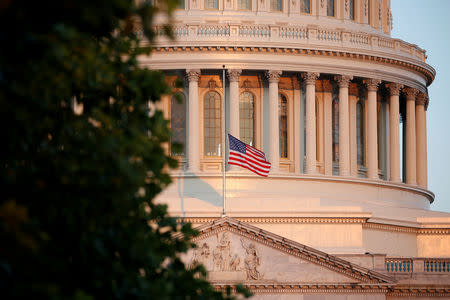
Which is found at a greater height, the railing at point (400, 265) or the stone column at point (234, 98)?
the stone column at point (234, 98)

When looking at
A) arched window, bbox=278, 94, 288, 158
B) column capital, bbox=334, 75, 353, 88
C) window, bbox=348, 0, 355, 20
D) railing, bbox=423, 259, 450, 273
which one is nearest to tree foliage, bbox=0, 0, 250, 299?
railing, bbox=423, 259, 450, 273

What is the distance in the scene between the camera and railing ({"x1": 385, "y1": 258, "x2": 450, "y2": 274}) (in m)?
62.1

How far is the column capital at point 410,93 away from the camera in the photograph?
7712 cm

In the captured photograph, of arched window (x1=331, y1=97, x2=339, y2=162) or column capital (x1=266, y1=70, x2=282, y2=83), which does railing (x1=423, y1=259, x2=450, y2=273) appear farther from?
column capital (x1=266, y1=70, x2=282, y2=83)

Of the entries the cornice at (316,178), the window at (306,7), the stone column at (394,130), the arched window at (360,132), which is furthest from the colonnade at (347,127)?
the window at (306,7)

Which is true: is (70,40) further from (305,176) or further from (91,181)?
(305,176)

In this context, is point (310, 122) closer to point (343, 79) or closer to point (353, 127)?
point (343, 79)

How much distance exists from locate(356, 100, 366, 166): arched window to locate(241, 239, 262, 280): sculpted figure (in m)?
18.4

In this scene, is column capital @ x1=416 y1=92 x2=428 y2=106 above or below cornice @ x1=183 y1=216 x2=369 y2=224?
above

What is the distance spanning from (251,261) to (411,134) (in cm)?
2230

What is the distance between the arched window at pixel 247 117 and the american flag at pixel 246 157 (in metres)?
9.71

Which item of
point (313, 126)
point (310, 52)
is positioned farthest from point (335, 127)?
point (310, 52)

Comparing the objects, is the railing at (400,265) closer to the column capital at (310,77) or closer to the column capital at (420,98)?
the column capital at (310,77)

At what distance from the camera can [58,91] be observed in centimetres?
1970
